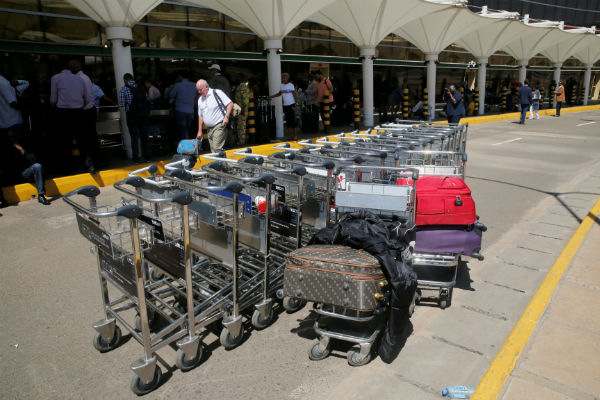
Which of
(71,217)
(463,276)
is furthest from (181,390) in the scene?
(71,217)

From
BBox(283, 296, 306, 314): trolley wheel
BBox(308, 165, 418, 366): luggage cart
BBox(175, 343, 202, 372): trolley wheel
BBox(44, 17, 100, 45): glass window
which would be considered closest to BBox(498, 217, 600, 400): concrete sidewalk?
BBox(308, 165, 418, 366): luggage cart

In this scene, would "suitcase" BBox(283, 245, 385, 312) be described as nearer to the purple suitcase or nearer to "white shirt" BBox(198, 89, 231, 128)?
the purple suitcase

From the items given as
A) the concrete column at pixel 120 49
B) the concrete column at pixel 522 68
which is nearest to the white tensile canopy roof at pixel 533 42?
the concrete column at pixel 522 68

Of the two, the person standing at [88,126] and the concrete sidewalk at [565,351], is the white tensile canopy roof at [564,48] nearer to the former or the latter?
the person standing at [88,126]

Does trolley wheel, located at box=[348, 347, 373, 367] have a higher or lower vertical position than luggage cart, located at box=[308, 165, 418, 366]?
lower

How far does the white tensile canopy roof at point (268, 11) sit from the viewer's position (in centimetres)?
1252

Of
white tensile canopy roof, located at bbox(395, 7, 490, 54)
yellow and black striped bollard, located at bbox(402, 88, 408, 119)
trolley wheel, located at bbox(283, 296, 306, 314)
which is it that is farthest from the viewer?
yellow and black striped bollard, located at bbox(402, 88, 408, 119)

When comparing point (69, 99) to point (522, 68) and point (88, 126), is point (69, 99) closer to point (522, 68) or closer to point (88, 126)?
point (88, 126)

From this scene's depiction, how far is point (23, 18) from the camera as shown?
446 inches

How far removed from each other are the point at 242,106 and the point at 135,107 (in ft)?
11.5

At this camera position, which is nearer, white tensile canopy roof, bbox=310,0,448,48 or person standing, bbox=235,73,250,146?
person standing, bbox=235,73,250,146

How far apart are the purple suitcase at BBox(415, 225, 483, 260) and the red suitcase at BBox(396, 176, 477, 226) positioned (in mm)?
77

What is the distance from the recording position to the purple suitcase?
427 centimetres

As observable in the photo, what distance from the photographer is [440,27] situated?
20.1 metres
